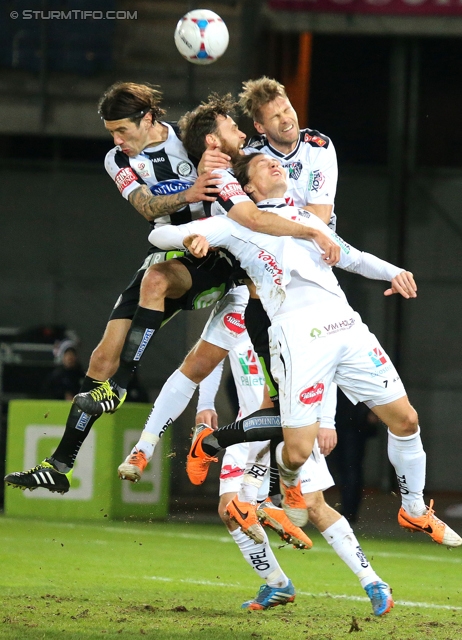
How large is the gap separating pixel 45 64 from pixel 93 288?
299 centimetres

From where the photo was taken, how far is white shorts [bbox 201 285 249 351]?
6.73 metres

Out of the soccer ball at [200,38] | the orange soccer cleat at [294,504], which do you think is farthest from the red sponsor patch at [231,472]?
the soccer ball at [200,38]

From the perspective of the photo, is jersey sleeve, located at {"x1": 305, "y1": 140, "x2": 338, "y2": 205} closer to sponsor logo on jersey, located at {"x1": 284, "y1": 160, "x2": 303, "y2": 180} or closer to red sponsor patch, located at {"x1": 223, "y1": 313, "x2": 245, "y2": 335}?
sponsor logo on jersey, located at {"x1": 284, "y1": 160, "x2": 303, "y2": 180}

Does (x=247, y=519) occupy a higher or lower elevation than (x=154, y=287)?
lower

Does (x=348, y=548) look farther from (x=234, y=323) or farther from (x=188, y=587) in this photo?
(x=188, y=587)

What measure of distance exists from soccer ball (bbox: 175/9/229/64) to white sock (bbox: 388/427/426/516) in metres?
2.79

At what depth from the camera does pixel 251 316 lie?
6.39 meters

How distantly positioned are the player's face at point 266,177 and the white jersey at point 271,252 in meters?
0.06

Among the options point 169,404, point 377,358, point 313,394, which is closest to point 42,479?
point 169,404

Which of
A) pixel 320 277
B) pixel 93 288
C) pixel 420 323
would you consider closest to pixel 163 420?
pixel 320 277

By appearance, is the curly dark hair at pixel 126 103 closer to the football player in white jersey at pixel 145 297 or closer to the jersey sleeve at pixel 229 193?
the football player in white jersey at pixel 145 297

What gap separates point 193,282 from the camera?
21.2ft
